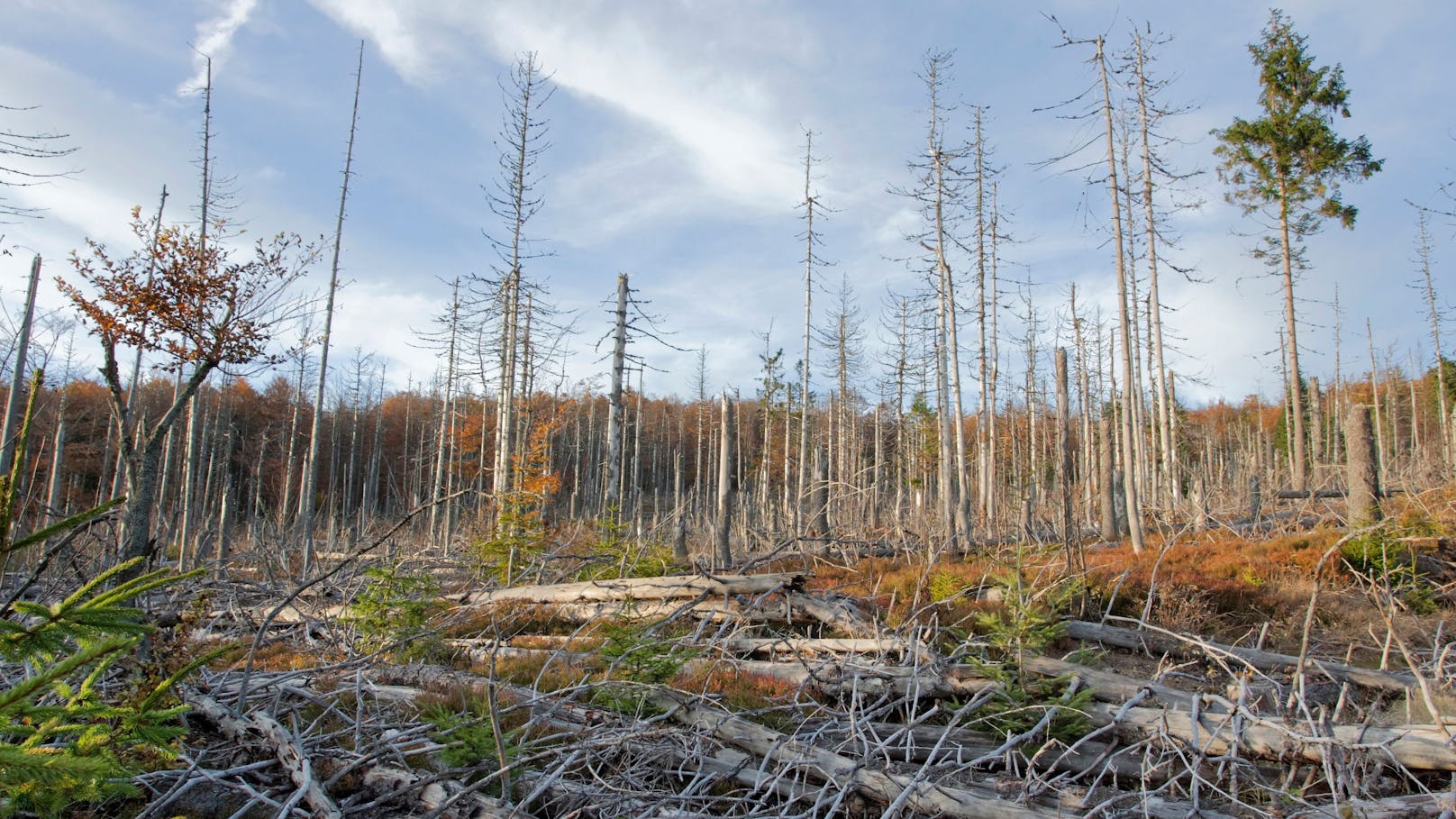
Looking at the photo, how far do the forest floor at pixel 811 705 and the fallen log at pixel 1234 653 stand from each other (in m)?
0.03

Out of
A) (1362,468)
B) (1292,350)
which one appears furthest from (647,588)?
(1292,350)

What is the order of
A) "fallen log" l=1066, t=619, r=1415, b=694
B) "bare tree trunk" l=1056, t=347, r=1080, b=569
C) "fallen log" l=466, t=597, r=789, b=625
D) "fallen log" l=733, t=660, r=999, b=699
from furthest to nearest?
"bare tree trunk" l=1056, t=347, r=1080, b=569, "fallen log" l=466, t=597, r=789, b=625, "fallen log" l=1066, t=619, r=1415, b=694, "fallen log" l=733, t=660, r=999, b=699

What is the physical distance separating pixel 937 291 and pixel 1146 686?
14.0 m

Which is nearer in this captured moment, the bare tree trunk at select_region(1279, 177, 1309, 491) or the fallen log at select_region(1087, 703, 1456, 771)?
the fallen log at select_region(1087, 703, 1456, 771)

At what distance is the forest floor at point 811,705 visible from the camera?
11.0 feet

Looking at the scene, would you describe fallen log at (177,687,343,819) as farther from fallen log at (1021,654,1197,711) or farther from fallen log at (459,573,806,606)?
fallen log at (1021,654,1197,711)

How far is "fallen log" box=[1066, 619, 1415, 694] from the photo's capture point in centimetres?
514

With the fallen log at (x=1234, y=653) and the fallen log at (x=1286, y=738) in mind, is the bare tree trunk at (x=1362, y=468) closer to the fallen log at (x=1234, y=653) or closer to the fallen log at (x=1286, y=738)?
the fallen log at (x=1234, y=653)

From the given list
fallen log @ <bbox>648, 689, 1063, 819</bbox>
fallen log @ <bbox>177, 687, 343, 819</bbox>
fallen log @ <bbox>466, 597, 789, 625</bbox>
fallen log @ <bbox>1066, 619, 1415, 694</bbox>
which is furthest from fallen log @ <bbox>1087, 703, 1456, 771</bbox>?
fallen log @ <bbox>177, 687, 343, 819</bbox>

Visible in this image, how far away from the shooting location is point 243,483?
39.8 m

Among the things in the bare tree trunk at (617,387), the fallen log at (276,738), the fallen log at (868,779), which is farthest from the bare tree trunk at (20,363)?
the fallen log at (868,779)

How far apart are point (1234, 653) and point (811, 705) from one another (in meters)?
3.63

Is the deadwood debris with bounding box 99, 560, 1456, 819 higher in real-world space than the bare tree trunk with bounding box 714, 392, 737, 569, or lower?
lower

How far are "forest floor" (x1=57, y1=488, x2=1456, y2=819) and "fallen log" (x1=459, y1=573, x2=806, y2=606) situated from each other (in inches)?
1.0
